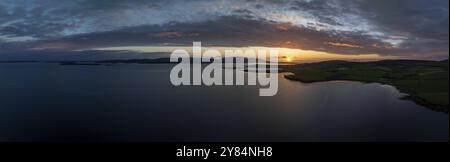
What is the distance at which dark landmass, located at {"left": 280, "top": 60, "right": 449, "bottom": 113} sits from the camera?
10.2 ft

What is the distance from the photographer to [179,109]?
12.0 ft

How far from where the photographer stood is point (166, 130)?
3.50 m

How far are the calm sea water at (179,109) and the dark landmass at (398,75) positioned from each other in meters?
0.11

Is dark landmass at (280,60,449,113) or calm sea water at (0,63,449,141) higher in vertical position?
dark landmass at (280,60,449,113)

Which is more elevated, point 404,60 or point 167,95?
point 404,60

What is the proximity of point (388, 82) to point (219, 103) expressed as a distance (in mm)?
1643

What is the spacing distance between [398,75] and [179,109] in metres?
2.11

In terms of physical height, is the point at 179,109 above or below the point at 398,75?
below

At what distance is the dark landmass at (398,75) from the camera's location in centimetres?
310

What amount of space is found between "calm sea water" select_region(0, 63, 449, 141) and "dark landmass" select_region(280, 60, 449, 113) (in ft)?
0.36

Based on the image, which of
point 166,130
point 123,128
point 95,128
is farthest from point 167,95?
point 95,128

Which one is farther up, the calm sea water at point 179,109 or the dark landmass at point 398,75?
the dark landmass at point 398,75
